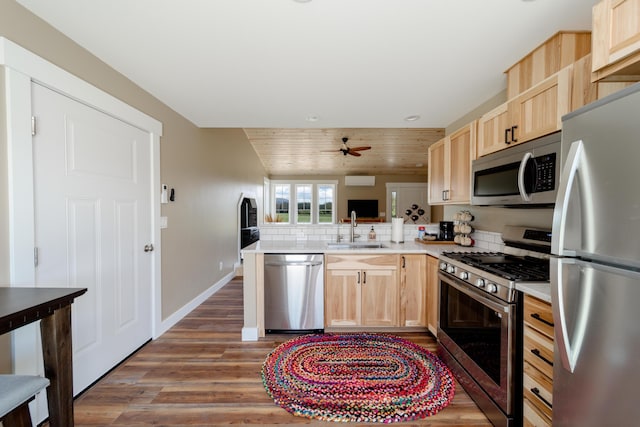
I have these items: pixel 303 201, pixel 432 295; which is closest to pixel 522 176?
pixel 432 295

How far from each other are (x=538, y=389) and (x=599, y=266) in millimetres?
784

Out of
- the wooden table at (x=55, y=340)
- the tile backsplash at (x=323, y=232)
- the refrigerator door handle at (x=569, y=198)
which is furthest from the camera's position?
the tile backsplash at (x=323, y=232)

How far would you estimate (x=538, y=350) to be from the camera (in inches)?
52.2

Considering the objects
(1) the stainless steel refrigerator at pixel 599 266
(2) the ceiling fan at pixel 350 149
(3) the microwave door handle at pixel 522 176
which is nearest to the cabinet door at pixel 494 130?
(3) the microwave door handle at pixel 522 176

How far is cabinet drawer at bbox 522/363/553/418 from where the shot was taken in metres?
1.27

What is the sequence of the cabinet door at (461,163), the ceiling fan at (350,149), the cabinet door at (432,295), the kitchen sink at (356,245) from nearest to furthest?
the cabinet door at (461,163)
the cabinet door at (432,295)
the kitchen sink at (356,245)
the ceiling fan at (350,149)

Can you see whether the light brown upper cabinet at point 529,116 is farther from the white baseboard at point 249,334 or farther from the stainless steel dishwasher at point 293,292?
the white baseboard at point 249,334

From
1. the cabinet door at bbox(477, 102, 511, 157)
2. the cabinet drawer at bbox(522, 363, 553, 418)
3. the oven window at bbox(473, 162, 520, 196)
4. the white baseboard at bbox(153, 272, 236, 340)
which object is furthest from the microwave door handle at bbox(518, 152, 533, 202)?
the white baseboard at bbox(153, 272, 236, 340)

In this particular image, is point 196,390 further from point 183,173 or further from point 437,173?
point 437,173

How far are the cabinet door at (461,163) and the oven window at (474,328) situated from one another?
0.88 m

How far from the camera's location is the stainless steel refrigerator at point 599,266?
847 mm

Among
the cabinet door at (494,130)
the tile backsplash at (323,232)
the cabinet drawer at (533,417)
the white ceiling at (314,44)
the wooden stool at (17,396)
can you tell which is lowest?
the cabinet drawer at (533,417)

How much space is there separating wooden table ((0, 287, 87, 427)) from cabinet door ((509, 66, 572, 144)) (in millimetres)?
2572

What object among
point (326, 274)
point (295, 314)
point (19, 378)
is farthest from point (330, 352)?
point (19, 378)
